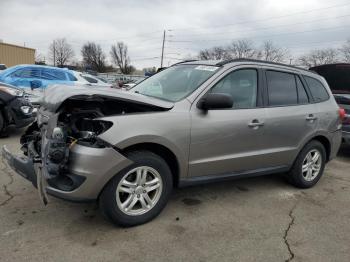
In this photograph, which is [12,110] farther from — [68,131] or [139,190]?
[139,190]

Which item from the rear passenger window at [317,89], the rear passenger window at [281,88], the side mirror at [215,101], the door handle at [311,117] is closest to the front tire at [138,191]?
the side mirror at [215,101]

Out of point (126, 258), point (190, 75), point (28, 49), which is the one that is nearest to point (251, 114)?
point (190, 75)

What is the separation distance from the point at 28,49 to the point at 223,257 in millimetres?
36184

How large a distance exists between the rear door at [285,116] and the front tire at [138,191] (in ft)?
4.97

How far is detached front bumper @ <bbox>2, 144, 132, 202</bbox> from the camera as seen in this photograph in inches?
116

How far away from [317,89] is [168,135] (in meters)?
2.86

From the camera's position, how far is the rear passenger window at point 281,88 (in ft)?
14.3

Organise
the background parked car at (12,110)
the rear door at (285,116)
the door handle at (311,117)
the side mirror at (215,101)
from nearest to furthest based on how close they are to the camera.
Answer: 1. the side mirror at (215,101)
2. the rear door at (285,116)
3. the door handle at (311,117)
4. the background parked car at (12,110)

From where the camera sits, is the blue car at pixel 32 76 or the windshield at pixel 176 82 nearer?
the windshield at pixel 176 82

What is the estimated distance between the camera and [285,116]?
4.36m

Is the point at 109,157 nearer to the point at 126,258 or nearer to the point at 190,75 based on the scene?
the point at 126,258

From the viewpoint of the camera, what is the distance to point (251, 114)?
158 inches

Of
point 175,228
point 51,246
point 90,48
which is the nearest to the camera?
point 51,246

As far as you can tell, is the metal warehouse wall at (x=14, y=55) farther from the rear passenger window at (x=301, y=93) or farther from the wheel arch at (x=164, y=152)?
the wheel arch at (x=164, y=152)
